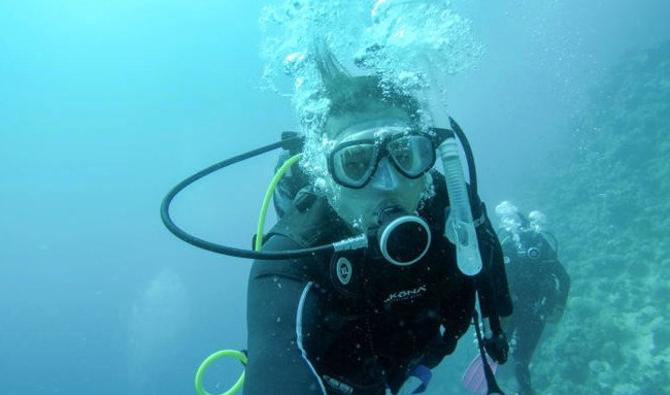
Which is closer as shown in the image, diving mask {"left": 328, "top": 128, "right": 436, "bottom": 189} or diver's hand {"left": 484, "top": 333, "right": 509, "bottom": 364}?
diving mask {"left": 328, "top": 128, "right": 436, "bottom": 189}

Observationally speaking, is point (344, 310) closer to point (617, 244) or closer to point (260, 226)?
point (260, 226)

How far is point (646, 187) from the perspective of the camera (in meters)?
16.6

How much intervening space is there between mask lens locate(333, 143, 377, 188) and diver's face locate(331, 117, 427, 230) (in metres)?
0.04

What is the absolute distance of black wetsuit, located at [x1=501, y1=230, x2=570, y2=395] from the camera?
24.1 ft

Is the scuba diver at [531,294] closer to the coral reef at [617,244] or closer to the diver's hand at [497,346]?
the coral reef at [617,244]

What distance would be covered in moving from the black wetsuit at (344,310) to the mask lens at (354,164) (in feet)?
0.90

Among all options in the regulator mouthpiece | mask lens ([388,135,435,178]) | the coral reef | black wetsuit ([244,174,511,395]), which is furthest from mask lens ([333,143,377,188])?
the coral reef

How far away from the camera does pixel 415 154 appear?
2.72m

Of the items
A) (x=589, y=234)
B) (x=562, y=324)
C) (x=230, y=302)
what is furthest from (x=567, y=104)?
(x=230, y=302)

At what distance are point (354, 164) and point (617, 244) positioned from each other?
14.7 metres

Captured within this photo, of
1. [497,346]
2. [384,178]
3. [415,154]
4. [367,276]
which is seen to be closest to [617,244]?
[497,346]

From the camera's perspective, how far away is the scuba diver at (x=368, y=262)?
2.27 meters

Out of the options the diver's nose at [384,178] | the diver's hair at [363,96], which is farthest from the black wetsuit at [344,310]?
the diver's hair at [363,96]

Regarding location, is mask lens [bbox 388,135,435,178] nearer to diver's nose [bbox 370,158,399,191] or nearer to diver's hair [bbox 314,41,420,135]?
diver's nose [bbox 370,158,399,191]
